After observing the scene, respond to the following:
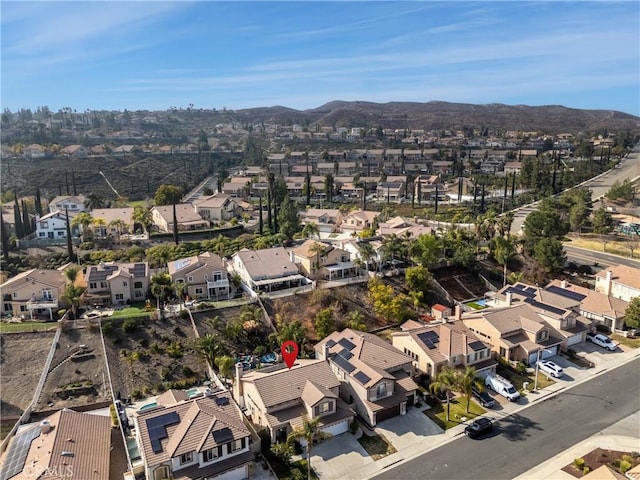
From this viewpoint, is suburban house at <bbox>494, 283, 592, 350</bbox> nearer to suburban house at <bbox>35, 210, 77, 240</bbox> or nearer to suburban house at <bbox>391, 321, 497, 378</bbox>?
suburban house at <bbox>391, 321, 497, 378</bbox>

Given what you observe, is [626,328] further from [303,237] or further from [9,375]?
[9,375]

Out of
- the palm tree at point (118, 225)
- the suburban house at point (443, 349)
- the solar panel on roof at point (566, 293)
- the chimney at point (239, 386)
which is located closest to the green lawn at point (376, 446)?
the suburban house at point (443, 349)

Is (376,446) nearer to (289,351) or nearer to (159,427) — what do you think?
(289,351)

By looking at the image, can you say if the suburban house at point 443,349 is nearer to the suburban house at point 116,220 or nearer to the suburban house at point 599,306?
the suburban house at point 599,306

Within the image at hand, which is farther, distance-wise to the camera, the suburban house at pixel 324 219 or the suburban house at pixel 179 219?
the suburban house at pixel 324 219

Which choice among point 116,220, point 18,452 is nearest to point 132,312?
point 18,452

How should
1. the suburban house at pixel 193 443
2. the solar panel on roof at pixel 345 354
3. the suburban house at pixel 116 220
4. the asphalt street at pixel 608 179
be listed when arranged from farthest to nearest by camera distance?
1. the asphalt street at pixel 608 179
2. the suburban house at pixel 116 220
3. the solar panel on roof at pixel 345 354
4. the suburban house at pixel 193 443

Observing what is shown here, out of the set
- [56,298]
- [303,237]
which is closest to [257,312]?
[56,298]
